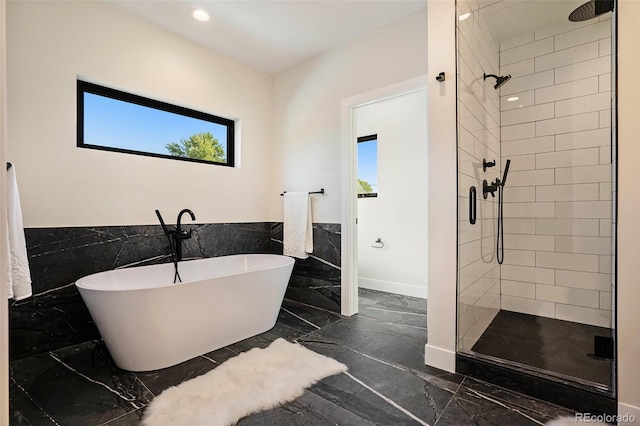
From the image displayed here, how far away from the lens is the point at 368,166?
4.00 m

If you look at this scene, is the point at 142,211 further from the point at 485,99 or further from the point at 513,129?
the point at 513,129

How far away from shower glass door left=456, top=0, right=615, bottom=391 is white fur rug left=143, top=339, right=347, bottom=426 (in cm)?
104

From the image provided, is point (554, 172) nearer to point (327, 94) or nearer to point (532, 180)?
point (532, 180)

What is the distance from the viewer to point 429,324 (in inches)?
78.4

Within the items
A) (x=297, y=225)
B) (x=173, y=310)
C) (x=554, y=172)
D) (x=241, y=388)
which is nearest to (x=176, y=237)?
(x=173, y=310)

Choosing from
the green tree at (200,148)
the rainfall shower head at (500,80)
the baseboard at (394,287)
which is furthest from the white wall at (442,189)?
the green tree at (200,148)

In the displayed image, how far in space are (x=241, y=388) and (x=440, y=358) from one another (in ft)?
4.02

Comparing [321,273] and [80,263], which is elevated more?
[80,263]

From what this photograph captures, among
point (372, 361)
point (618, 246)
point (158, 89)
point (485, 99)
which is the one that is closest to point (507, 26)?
point (485, 99)

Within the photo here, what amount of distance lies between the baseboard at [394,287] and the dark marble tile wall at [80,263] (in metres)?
1.02

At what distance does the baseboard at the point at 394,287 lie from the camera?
354 cm

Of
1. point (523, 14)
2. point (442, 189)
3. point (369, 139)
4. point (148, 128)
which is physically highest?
point (523, 14)

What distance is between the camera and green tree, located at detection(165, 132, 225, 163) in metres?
3.01

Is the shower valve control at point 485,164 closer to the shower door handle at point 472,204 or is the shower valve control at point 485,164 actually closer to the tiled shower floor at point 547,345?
the shower door handle at point 472,204
